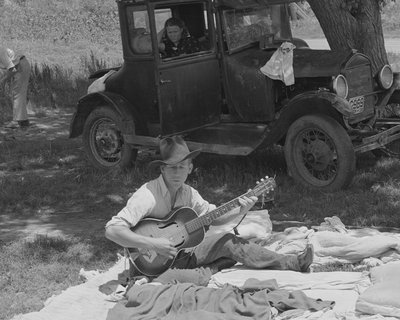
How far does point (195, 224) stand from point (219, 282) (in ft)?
1.28

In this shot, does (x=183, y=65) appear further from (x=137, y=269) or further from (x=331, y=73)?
(x=137, y=269)

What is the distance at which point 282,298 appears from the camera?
14.8ft

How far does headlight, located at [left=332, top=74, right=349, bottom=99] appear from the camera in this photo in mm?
7383

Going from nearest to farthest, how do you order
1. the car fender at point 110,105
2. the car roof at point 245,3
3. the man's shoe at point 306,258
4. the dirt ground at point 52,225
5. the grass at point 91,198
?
1. the man's shoe at point 306,258
2. the grass at point 91,198
3. the dirt ground at point 52,225
4. the car roof at point 245,3
5. the car fender at point 110,105

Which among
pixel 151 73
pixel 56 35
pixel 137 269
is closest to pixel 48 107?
pixel 151 73

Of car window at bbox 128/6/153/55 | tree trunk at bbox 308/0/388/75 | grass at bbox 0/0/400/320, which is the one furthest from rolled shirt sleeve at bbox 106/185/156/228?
tree trunk at bbox 308/0/388/75

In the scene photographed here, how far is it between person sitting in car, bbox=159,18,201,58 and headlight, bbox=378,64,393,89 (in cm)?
183

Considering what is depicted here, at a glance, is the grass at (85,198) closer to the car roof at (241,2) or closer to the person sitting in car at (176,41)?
the person sitting in car at (176,41)

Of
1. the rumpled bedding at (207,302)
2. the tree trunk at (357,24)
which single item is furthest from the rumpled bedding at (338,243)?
the tree trunk at (357,24)

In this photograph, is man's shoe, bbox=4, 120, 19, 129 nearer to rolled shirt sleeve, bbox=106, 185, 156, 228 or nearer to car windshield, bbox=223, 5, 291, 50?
car windshield, bbox=223, 5, 291, 50

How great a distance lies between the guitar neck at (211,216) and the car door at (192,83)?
9.90 ft

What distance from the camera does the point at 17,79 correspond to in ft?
38.9

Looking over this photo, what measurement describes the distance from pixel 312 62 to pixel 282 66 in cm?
29

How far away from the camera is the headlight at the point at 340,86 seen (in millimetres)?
7383
